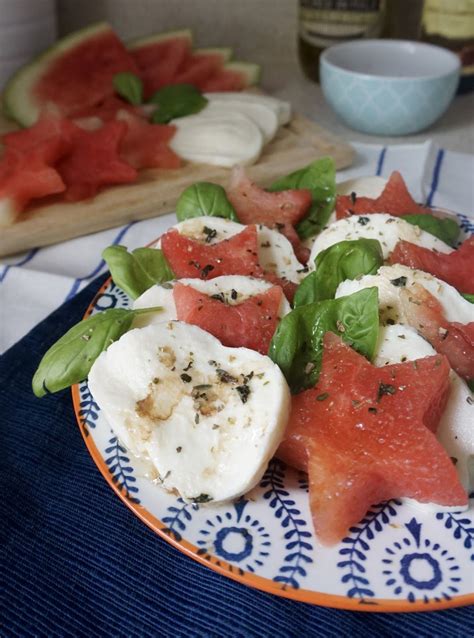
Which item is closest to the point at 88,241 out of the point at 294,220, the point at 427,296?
the point at 294,220

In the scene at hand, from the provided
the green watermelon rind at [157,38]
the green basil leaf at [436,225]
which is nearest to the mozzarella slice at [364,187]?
the green basil leaf at [436,225]

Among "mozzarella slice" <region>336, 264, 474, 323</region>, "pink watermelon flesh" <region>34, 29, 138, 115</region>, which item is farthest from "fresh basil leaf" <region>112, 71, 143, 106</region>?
"mozzarella slice" <region>336, 264, 474, 323</region>

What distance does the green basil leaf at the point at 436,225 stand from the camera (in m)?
1.54

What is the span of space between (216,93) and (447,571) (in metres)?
2.02

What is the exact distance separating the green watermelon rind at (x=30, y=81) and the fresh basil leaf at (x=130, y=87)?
0.84 ft

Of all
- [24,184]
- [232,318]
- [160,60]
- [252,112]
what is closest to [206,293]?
[232,318]

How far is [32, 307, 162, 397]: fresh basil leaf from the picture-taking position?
48.9 inches

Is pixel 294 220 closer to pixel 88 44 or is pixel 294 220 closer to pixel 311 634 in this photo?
pixel 311 634

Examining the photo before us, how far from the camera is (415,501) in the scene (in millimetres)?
1029

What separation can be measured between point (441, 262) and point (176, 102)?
140 centimetres

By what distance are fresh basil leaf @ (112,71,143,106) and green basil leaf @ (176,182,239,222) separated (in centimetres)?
110

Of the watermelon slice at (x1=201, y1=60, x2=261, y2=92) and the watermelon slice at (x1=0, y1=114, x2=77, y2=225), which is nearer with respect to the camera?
the watermelon slice at (x1=0, y1=114, x2=77, y2=225)

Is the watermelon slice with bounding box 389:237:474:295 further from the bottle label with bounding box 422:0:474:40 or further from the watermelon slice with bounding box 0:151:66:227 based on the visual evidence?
the bottle label with bounding box 422:0:474:40

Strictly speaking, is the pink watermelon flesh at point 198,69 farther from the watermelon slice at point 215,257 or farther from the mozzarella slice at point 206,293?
the mozzarella slice at point 206,293
